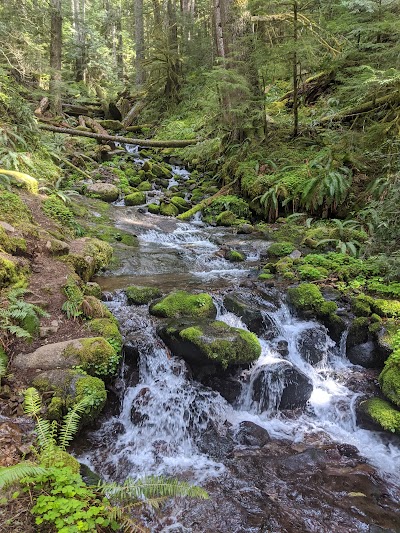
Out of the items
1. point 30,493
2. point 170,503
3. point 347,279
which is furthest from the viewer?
point 347,279

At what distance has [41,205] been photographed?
8.70 m

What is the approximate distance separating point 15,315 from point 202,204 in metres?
9.22

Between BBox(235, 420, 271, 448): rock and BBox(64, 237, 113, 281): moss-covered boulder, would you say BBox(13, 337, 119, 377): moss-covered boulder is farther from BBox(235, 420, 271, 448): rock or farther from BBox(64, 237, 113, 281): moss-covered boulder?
BBox(64, 237, 113, 281): moss-covered boulder

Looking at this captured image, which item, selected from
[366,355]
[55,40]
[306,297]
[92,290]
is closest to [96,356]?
[92,290]

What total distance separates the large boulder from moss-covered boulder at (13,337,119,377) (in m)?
2.15

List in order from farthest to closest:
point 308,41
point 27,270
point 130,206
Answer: point 130,206
point 308,41
point 27,270

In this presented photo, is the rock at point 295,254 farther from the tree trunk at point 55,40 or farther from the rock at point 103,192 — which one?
the tree trunk at point 55,40

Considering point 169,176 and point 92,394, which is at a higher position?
point 169,176

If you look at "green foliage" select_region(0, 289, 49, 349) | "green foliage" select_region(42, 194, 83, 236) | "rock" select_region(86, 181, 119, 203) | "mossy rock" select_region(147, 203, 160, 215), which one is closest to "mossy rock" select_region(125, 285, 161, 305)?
"green foliage" select_region(0, 289, 49, 349)

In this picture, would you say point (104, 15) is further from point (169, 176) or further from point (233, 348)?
point (233, 348)

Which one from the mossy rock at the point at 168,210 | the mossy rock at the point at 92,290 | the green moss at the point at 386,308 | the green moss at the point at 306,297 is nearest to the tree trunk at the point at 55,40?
the mossy rock at the point at 168,210

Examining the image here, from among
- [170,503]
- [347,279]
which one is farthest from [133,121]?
[170,503]

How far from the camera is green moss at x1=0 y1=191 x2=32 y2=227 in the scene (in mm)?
6793

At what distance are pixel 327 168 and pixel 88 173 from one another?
9.09 meters
